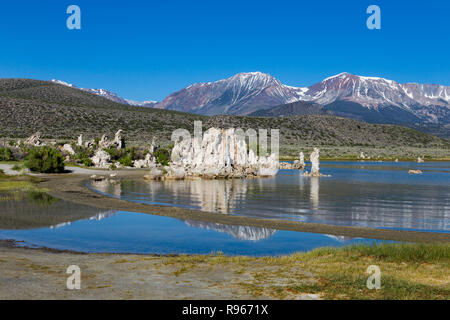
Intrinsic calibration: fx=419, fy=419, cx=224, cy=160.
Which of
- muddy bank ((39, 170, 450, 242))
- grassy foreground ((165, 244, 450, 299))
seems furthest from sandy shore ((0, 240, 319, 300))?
muddy bank ((39, 170, 450, 242))

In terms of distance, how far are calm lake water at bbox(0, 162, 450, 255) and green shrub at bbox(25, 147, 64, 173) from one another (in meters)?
26.2

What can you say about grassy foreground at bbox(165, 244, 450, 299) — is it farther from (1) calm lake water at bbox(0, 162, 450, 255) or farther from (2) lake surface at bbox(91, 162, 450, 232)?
(2) lake surface at bbox(91, 162, 450, 232)

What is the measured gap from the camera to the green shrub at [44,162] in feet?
211

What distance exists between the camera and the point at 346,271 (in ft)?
44.8

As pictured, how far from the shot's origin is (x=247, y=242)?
813 inches

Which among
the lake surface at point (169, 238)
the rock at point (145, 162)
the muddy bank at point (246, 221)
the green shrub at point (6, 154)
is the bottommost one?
the lake surface at point (169, 238)

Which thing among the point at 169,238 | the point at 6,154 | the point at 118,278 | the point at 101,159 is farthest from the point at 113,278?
the point at 101,159

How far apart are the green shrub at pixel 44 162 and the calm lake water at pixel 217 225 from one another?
85.8ft

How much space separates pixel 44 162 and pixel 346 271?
60.5 metres

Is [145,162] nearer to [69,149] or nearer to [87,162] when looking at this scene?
[87,162]

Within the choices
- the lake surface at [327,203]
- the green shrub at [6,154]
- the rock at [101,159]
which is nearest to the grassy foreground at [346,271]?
the lake surface at [327,203]

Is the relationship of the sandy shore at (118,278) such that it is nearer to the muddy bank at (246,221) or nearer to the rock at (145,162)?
the muddy bank at (246,221)

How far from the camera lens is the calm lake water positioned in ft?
65.8
